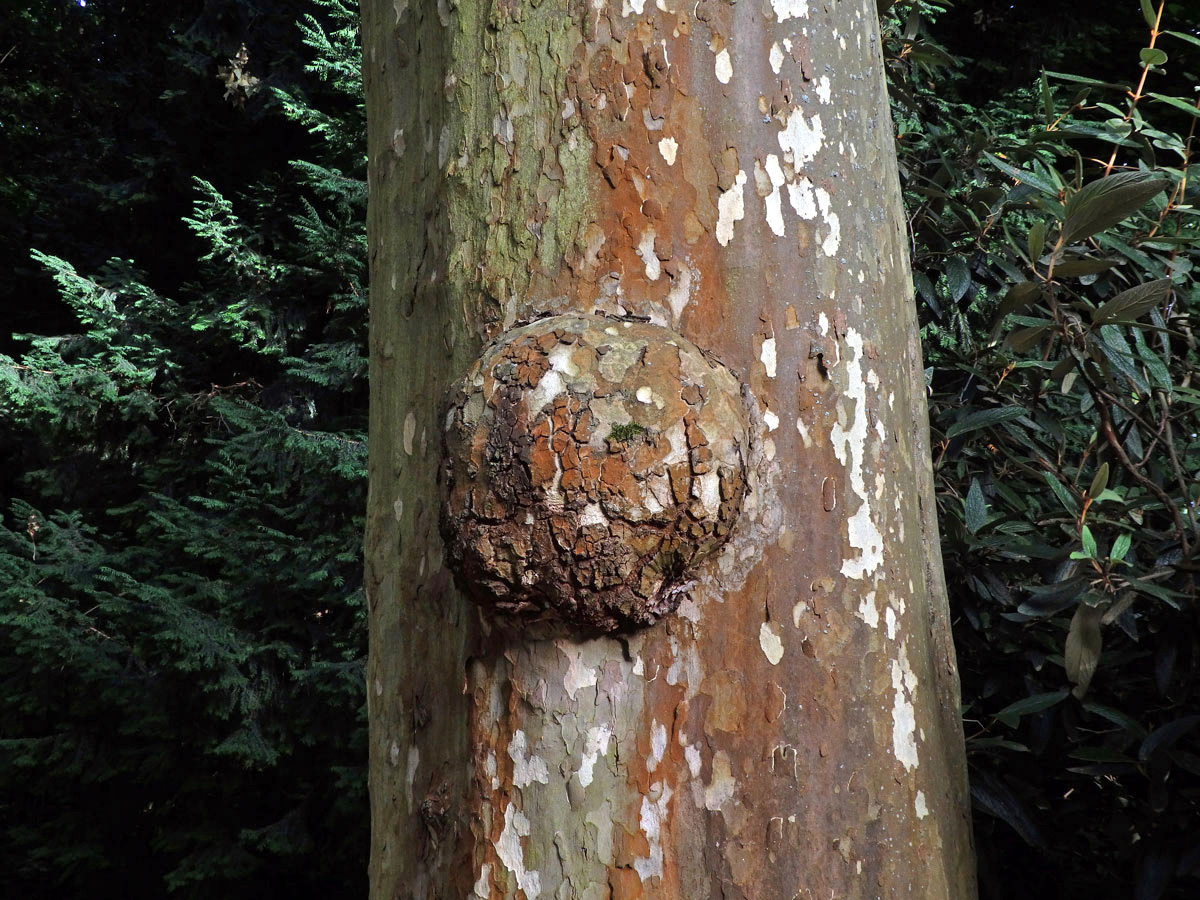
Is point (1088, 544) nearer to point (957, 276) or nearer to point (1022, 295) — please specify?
point (1022, 295)

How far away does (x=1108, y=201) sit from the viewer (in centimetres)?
127

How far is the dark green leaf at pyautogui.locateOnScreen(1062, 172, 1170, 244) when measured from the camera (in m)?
1.25

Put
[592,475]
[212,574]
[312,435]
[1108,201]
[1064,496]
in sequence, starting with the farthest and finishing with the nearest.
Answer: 1. [212,574]
2. [312,435]
3. [1064,496]
4. [1108,201]
5. [592,475]

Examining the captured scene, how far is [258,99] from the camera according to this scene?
16.6ft

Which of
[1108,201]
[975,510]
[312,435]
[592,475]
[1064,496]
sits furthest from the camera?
[312,435]

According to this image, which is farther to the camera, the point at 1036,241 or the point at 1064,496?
the point at 1064,496

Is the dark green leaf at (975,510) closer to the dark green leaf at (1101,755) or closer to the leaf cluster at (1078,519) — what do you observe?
the leaf cluster at (1078,519)

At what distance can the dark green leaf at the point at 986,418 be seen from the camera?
1624 mm


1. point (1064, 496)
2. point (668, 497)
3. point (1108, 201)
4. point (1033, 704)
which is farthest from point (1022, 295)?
point (668, 497)

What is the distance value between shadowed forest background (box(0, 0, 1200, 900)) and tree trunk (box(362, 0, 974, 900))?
1.87 ft

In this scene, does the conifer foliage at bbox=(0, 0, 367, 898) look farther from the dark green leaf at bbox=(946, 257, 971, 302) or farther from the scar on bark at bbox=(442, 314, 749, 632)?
the scar on bark at bbox=(442, 314, 749, 632)

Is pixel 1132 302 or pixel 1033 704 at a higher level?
pixel 1132 302

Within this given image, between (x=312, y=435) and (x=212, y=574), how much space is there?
3.32 ft

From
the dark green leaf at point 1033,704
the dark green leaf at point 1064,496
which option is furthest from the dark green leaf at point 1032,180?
the dark green leaf at point 1033,704
